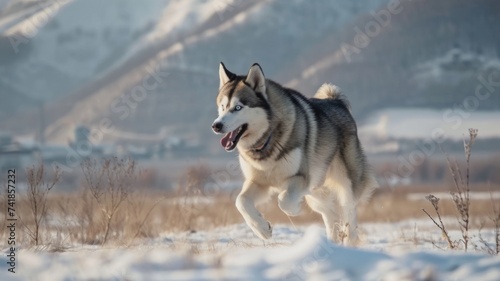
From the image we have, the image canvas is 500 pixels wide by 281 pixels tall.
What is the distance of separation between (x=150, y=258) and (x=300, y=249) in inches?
37.3

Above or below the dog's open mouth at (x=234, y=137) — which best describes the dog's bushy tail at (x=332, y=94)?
above

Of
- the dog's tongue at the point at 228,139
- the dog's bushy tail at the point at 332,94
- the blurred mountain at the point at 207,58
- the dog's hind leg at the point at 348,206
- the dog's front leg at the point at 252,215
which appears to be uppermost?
the blurred mountain at the point at 207,58

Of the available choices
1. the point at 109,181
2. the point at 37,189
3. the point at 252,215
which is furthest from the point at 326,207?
the point at 37,189

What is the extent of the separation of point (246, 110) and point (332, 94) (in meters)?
2.08

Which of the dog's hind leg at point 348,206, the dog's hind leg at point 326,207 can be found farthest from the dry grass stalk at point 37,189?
the dog's hind leg at point 348,206

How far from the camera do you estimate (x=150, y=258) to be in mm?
4715

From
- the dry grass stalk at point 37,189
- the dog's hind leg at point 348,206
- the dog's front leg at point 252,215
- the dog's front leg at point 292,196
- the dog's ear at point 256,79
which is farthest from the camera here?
the dry grass stalk at point 37,189

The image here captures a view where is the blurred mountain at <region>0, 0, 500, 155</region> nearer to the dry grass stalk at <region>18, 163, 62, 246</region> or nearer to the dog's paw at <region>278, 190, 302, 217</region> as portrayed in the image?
the dry grass stalk at <region>18, 163, 62, 246</region>

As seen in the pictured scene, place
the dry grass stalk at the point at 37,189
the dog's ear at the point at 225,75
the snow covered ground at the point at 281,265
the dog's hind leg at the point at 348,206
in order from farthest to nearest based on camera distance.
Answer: the dry grass stalk at the point at 37,189 < the dog's hind leg at the point at 348,206 < the dog's ear at the point at 225,75 < the snow covered ground at the point at 281,265

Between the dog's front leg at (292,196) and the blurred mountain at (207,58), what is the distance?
8835cm

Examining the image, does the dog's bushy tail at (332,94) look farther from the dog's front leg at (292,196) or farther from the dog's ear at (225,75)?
the dog's front leg at (292,196)

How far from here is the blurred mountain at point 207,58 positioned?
364 feet

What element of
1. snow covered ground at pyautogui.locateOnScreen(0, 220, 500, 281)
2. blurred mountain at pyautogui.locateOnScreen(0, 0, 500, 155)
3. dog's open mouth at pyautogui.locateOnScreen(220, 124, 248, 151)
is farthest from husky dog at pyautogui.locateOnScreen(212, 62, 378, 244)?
blurred mountain at pyautogui.locateOnScreen(0, 0, 500, 155)

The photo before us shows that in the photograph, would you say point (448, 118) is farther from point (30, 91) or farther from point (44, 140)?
point (30, 91)
